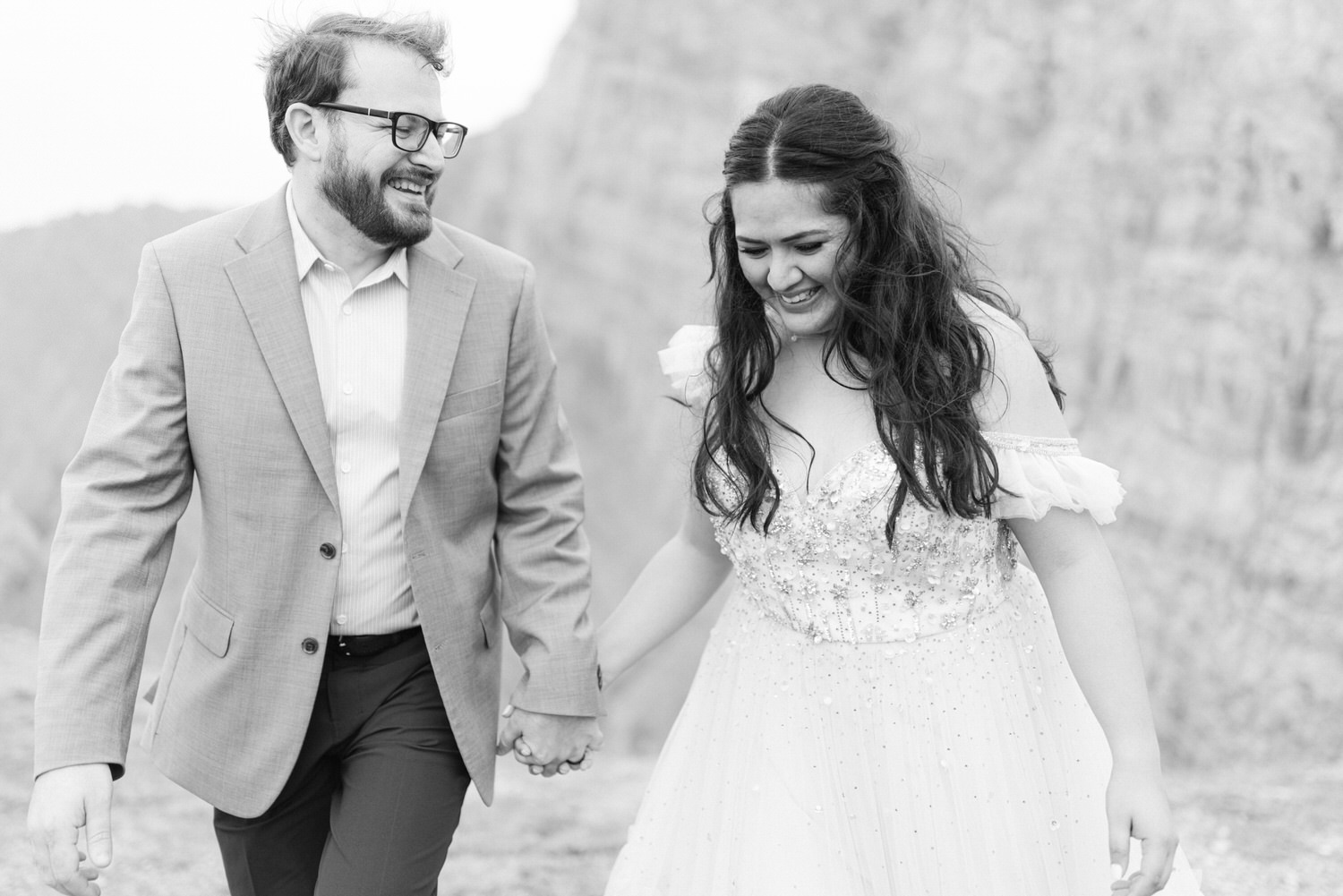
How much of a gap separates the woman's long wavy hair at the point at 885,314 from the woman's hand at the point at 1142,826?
53cm

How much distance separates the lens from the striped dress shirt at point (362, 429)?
101 inches

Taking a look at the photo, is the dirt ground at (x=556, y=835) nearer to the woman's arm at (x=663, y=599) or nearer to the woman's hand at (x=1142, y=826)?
the woman's arm at (x=663, y=599)

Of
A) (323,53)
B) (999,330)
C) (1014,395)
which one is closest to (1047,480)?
(1014,395)

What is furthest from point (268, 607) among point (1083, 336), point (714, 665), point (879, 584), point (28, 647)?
point (1083, 336)

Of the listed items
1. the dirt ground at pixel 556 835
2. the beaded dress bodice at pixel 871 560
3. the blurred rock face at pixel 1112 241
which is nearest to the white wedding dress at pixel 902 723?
the beaded dress bodice at pixel 871 560

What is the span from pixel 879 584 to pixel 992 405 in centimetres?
40

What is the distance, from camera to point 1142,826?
7.07 ft

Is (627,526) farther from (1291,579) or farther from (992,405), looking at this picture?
(992,405)

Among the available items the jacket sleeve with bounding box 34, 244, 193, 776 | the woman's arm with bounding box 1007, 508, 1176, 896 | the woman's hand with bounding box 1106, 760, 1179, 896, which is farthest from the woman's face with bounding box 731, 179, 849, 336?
the jacket sleeve with bounding box 34, 244, 193, 776

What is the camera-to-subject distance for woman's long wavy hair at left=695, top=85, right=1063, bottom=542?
2.31 meters

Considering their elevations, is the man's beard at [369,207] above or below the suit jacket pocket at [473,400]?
above

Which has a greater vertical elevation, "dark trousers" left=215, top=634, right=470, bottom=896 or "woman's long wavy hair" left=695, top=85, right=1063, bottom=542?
"woman's long wavy hair" left=695, top=85, right=1063, bottom=542

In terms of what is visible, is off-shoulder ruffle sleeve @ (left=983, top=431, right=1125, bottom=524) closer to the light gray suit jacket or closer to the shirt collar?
the light gray suit jacket

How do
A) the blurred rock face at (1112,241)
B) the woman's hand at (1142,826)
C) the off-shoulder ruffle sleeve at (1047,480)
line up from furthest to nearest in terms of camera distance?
the blurred rock face at (1112,241), the off-shoulder ruffle sleeve at (1047,480), the woman's hand at (1142,826)
